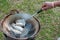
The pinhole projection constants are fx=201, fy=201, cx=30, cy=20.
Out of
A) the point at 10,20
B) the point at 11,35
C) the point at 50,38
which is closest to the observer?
the point at 11,35

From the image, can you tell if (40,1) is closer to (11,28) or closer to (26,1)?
(26,1)

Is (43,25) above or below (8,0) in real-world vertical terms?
below

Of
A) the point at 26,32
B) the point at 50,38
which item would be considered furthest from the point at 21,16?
the point at 50,38

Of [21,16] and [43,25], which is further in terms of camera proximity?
[43,25]

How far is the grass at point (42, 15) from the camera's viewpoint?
12.4ft

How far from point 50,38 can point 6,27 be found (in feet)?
3.34

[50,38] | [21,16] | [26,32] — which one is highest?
[21,16]

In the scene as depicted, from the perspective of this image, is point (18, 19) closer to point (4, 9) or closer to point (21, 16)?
point (21, 16)

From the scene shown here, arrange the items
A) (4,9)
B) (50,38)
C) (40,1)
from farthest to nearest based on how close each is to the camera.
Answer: (40,1), (4,9), (50,38)

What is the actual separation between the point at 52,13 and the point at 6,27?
4.80 ft

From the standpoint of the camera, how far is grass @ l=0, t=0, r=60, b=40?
12.4 feet

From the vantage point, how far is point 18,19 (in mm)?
3178

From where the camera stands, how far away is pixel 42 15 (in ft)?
13.6

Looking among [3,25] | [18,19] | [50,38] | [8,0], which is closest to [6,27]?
[3,25]
